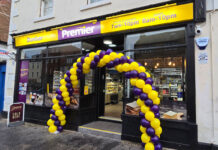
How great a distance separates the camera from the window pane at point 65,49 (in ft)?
19.6

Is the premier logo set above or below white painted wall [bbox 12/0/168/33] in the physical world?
below

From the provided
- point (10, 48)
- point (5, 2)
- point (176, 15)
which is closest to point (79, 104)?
point (176, 15)

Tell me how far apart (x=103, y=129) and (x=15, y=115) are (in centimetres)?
378

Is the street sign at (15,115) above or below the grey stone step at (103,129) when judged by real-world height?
above

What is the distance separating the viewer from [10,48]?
7.76 meters

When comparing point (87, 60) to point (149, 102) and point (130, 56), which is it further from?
point (149, 102)

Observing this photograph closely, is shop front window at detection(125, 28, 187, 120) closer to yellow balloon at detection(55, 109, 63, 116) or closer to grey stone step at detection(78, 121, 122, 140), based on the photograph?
grey stone step at detection(78, 121, 122, 140)

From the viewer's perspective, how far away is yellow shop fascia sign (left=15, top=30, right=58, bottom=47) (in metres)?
6.36

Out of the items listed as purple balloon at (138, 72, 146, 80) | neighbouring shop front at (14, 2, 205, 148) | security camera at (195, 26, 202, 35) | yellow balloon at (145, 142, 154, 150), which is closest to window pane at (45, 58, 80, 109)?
neighbouring shop front at (14, 2, 205, 148)

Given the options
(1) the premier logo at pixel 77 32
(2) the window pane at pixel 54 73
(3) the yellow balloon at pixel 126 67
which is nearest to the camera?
(3) the yellow balloon at pixel 126 67

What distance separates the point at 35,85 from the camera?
270 inches

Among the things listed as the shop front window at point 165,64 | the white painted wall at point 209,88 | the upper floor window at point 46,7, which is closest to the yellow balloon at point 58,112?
the shop front window at point 165,64

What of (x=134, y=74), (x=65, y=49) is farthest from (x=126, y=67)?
(x=65, y=49)

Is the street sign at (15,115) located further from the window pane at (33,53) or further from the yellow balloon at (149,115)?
the yellow balloon at (149,115)
